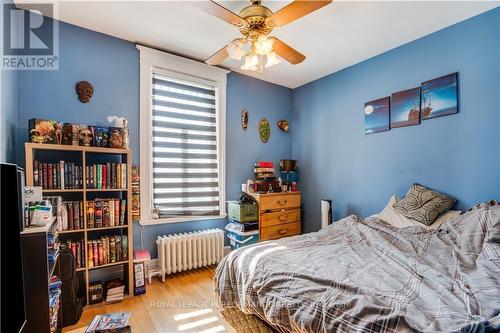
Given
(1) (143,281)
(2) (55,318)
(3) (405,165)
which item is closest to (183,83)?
(1) (143,281)

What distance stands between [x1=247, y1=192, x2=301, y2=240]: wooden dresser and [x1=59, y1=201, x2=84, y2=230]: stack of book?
1868 millimetres

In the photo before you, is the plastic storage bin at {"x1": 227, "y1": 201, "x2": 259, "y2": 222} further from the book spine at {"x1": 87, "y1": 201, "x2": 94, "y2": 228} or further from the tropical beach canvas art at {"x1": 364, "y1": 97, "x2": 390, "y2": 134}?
the tropical beach canvas art at {"x1": 364, "y1": 97, "x2": 390, "y2": 134}

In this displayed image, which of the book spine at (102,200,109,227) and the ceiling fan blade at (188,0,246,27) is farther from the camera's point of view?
the book spine at (102,200,109,227)

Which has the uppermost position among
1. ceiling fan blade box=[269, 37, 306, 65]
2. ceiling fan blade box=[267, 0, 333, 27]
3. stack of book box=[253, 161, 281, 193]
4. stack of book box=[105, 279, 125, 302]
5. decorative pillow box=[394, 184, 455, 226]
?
ceiling fan blade box=[267, 0, 333, 27]

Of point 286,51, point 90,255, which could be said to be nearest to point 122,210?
point 90,255

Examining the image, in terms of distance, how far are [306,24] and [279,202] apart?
2.07m

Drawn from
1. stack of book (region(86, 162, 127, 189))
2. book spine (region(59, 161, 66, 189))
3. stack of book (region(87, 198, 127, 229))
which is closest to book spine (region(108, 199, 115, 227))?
stack of book (region(87, 198, 127, 229))

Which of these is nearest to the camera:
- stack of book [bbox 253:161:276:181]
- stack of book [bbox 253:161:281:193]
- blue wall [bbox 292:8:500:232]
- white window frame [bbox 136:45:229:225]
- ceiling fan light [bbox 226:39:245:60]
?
ceiling fan light [bbox 226:39:245:60]

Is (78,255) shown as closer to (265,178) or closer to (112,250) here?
(112,250)

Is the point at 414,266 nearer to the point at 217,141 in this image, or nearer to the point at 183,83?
the point at 217,141

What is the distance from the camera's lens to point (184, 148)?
3.01 m

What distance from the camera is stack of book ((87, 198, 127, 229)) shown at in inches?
85.7

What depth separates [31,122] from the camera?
2002mm

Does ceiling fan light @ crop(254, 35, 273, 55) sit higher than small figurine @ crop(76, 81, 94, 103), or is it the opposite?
ceiling fan light @ crop(254, 35, 273, 55)
